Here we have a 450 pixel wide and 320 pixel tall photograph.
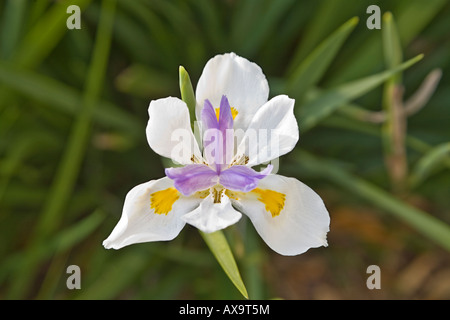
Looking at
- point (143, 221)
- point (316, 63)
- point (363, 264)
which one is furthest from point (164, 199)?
point (363, 264)

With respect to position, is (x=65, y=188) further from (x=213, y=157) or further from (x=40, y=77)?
(x=213, y=157)

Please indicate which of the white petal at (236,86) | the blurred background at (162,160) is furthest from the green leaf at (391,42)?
the white petal at (236,86)

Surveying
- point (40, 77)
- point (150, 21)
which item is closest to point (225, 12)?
point (150, 21)

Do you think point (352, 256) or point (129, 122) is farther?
point (352, 256)

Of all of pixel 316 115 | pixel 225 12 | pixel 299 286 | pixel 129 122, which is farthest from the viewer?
pixel 299 286

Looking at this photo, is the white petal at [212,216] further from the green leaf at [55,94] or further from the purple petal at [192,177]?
the green leaf at [55,94]

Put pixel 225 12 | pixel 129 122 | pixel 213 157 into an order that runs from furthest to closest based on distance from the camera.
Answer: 1. pixel 225 12
2. pixel 129 122
3. pixel 213 157
